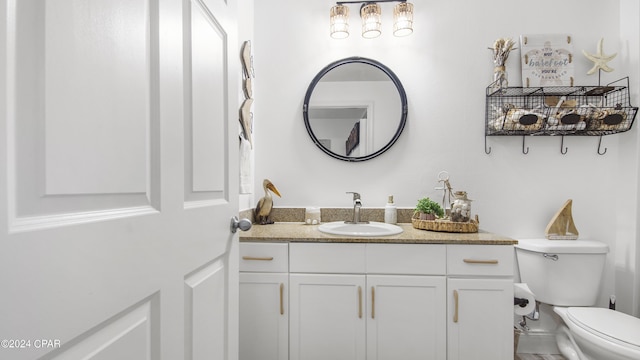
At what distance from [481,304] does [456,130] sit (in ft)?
3.68

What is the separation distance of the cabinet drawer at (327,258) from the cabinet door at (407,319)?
0.52 ft

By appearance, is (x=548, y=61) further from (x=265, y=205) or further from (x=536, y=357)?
(x=265, y=205)

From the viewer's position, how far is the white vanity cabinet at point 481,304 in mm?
1391

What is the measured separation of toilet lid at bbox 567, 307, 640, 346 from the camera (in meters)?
1.26

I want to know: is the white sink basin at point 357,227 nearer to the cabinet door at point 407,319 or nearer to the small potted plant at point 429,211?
the small potted plant at point 429,211

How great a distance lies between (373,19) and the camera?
72.9 inches

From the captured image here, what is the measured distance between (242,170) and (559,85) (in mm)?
2165

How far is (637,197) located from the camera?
173 centimetres

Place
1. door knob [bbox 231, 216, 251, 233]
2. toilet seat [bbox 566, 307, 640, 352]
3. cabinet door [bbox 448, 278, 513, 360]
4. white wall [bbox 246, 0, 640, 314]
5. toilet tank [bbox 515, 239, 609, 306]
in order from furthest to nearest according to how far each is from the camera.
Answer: white wall [bbox 246, 0, 640, 314] < toilet tank [bbox 515, 239, 609, 306] < cabinet door [bbox 448, 278, 513, 360] < toilet seat [bbox 566, 307, 640, 352] < door knob [bbox 231, 216, 251, 233]

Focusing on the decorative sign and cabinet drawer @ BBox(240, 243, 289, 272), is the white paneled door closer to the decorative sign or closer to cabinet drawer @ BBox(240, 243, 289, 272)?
cabinet drawer @ BBox(240, 243, 289, 272)

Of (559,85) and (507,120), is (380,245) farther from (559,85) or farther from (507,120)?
(559,85)

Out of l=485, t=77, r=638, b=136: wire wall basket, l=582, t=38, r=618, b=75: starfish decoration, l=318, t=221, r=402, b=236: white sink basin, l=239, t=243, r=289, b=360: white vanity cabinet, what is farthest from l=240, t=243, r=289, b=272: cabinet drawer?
l=582, t=38, r=618, b=75: starfish decoration

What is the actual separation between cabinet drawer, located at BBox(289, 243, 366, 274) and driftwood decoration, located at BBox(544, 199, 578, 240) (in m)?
1.33

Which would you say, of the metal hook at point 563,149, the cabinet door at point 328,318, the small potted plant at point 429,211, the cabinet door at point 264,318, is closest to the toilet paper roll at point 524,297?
the small potted plant at point 429,211
